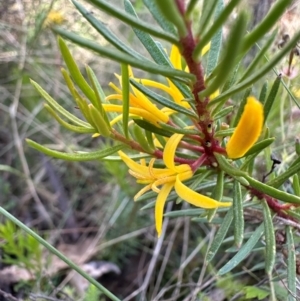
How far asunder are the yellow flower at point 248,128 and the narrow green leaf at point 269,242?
176mm

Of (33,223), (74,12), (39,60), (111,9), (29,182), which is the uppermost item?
(111,9)

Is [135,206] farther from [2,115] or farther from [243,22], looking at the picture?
[243,22]

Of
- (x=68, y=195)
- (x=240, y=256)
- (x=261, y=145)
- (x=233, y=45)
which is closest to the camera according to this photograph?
(x=233, y=45)

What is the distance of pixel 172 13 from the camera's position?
0.41 metres

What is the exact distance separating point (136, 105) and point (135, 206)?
90cm

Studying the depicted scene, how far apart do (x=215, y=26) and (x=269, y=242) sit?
38cm

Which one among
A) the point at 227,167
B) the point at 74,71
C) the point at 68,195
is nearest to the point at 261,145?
the point at 227,167

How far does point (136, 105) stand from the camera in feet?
2.05

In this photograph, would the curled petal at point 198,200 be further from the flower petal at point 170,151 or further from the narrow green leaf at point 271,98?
the narrow green leaf at point 271,98

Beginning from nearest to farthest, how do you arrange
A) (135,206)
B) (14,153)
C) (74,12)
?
(135,206) < (74,12) < (14,153)

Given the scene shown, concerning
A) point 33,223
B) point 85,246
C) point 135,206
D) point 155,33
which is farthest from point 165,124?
point 33,223

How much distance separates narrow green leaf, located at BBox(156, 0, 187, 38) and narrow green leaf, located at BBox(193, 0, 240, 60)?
23 millimetres

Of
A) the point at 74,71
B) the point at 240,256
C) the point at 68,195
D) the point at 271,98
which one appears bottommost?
the point at 68,195

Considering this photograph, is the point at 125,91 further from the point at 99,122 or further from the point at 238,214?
the point at 238,214
